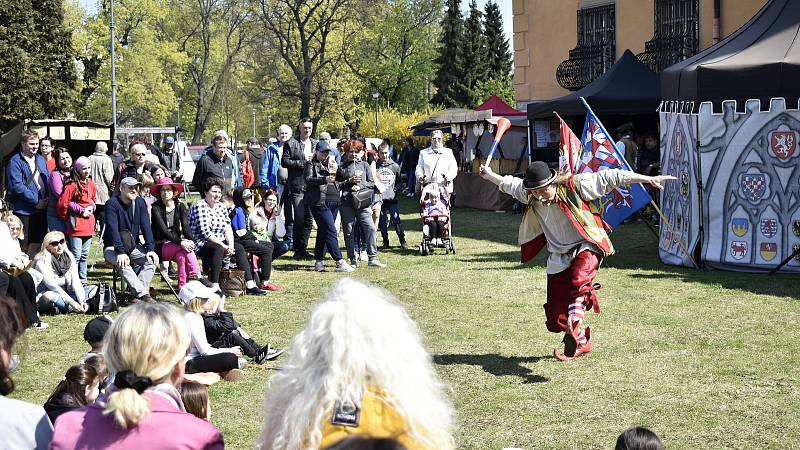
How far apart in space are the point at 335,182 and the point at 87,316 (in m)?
4.77

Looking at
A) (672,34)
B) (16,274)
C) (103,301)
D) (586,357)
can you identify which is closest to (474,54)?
(672,34)

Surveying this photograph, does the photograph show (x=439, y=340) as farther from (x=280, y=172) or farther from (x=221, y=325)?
(x=280, y=172)

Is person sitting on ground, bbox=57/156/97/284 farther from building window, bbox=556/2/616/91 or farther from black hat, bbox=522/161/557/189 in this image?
building window, bbox=556/2/616/91

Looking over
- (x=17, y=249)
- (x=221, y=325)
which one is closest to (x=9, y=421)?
(x=221, y=325)

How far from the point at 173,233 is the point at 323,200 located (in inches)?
113

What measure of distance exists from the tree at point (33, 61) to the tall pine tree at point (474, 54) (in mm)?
34302

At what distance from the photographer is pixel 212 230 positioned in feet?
42.1

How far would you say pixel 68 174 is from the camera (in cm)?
1308

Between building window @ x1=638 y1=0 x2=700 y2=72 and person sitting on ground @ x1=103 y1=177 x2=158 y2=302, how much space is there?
1512cm

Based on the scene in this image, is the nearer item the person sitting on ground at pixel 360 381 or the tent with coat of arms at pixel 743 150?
the person sitting on ground at pixel 360 381

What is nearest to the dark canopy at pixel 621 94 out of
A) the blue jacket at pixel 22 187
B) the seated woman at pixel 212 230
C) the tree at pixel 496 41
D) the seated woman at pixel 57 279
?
the seated woman at pixel 212 230

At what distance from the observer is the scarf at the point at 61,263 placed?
11.5 m

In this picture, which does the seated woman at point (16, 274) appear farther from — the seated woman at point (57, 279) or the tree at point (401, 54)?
the tree at point (401, 54)

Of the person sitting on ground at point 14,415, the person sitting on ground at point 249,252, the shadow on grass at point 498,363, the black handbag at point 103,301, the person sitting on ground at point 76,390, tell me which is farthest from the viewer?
the person sitting on ground at point 249,252
